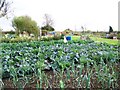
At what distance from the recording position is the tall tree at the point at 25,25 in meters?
19.8

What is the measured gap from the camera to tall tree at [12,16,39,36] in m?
19.8

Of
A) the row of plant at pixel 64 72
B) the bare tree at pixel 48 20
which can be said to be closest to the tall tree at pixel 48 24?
the bare tree at pixel 48 20

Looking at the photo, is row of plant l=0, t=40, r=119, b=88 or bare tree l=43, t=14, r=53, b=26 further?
bare tree l=43, t=14, r=53, b=26

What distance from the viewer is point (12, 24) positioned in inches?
851

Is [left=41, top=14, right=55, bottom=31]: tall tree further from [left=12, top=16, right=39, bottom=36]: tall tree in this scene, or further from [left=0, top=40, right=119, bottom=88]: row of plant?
[left=0, top=40, right=119, bottom=88]: row of plant

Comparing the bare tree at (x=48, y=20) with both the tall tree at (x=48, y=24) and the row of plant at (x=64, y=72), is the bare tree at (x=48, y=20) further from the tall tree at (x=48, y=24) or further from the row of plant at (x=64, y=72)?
the row of plant at (x=64, y=72)

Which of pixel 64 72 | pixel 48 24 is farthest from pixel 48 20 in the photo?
pixel 64 72

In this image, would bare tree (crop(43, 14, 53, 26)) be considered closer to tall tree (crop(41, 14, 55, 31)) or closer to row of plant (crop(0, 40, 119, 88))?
tall tree (crop(41, 14, 55, 31))

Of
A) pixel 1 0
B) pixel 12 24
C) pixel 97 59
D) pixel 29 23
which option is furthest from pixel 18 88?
pixel 12 24

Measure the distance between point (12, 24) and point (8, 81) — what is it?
722 inches

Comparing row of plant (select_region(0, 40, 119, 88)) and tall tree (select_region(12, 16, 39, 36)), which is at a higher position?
tall tree (select_region(12, 16, 39, 36))

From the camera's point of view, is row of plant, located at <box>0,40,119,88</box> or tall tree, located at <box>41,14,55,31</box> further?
tall tree, located at <box>41,14,55,31</box>

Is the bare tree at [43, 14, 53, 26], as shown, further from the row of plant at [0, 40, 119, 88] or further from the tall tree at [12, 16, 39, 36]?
the row of plant at [0, 40, 119, 88]

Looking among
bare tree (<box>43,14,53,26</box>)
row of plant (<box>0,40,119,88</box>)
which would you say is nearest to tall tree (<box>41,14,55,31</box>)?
bare tree (<box>43,14,53,26</box>)
